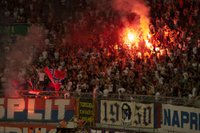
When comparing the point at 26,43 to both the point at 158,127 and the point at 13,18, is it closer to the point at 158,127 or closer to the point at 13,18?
the point at 13,18

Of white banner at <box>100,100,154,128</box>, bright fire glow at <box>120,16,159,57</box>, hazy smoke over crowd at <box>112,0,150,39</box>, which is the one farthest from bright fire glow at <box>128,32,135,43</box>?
white banner at <box>100,100,154,128</box>

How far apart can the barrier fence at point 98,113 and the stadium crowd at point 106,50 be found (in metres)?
→ 0.62

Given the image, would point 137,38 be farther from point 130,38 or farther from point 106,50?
point 106,50

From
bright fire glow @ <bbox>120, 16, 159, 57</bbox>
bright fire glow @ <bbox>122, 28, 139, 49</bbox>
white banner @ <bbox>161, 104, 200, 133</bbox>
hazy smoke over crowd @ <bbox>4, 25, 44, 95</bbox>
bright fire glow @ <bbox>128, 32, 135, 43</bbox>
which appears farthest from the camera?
hazy smoke over crowd @ <bbox>4, 25, 44, 95</bbox>

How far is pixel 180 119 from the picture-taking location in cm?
1834

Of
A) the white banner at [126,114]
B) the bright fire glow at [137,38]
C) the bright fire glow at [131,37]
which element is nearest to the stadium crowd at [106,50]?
the bright fire glow at [137,38]

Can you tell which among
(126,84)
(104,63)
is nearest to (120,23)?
(104,63)

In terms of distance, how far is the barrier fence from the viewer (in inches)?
727

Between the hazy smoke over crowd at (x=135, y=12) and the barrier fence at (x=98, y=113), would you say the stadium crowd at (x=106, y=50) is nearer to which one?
the hazy smoke over crowd at (x=135, y=12)

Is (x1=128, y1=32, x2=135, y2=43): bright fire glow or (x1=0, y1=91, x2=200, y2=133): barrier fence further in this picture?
(x1=128, y1=32, x2=135, y2=43): bright fire glow

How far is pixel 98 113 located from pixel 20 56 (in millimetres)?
6621

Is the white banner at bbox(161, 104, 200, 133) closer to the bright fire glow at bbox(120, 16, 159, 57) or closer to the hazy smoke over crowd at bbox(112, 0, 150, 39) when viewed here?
the bright fire glow at bbox(120, 16, 159, 57)

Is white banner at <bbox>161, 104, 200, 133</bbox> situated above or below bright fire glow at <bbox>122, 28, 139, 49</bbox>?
below

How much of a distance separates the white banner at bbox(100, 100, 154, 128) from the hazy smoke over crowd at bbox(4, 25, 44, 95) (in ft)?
15.2
